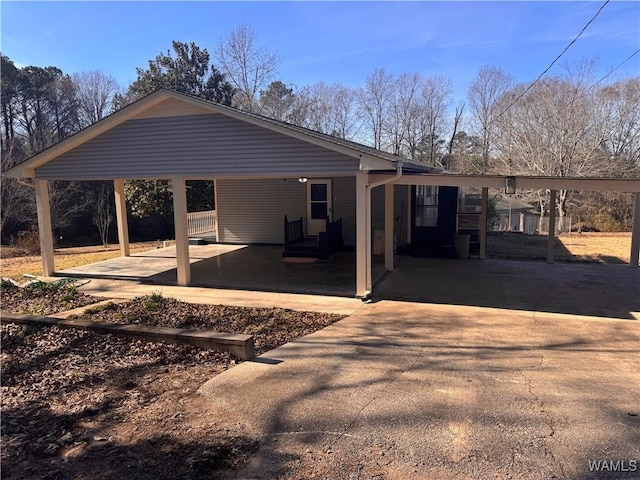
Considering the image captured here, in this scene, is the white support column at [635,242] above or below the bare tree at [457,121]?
below

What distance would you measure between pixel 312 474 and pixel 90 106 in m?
38.9

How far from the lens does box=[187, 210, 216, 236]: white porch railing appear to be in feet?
56.5

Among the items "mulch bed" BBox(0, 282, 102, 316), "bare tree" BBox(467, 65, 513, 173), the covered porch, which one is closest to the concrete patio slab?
the covered porch

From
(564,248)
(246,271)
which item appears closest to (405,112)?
(564,248)

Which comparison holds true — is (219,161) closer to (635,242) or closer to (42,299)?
(42,299)

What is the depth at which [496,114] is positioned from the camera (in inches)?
1291

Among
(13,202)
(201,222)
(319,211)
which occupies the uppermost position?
(13,202)

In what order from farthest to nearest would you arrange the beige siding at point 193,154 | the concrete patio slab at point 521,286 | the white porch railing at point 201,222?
the white porch railing at point 201,222 < the beige siding at point 193,154 < the concrete patio slab at point 521,286

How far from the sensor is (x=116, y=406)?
3.77 metres

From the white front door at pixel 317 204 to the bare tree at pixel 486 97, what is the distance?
2262cm

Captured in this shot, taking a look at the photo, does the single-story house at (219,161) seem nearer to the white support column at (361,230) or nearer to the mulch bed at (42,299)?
the white support column at (361,230)

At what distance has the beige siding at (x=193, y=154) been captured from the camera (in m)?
8.41

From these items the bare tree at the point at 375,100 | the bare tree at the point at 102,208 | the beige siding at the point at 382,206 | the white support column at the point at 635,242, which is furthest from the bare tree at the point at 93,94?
the white support column at the point at 635,242

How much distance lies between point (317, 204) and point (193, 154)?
5.86m
